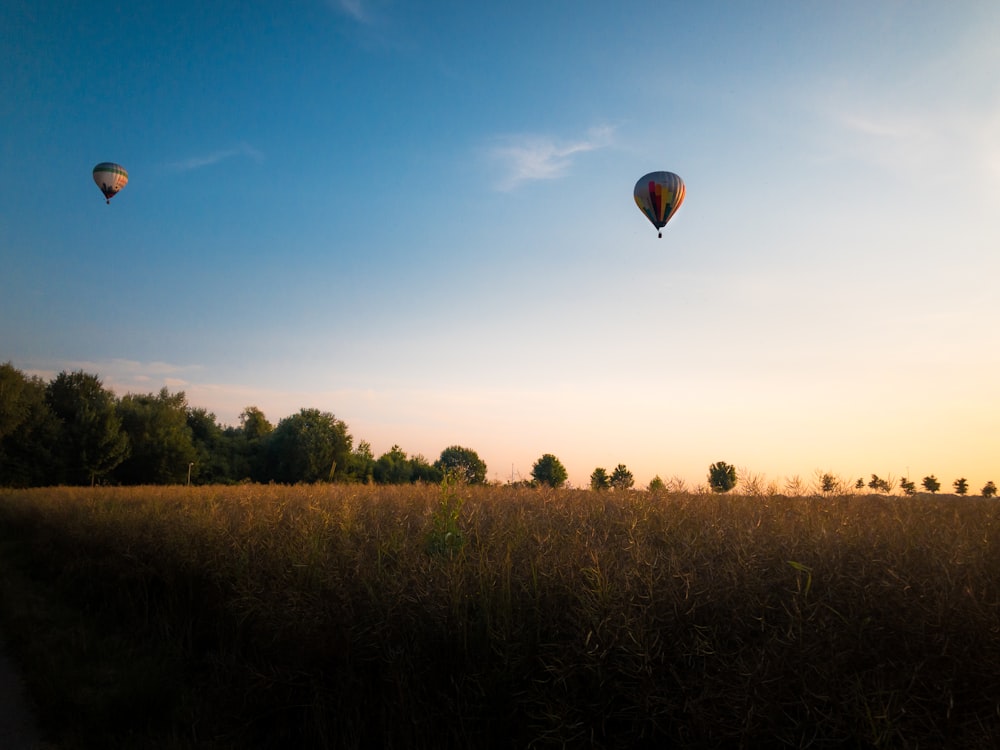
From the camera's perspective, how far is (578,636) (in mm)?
3088

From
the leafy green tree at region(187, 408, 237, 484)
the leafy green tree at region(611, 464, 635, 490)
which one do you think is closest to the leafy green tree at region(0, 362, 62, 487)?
the leafy green tree at region(187, 408, 237, 484)

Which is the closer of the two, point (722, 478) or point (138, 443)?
point (722, 478)

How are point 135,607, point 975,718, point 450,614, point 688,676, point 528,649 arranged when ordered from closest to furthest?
point 975,718, point 688,676, point 528,649, point 450,614, point 135,607

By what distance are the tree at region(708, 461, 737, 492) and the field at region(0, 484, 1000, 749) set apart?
0.65 meters

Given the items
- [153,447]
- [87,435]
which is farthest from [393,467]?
[87,435]

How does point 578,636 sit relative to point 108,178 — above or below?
below

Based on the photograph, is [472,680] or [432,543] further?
[432,543]

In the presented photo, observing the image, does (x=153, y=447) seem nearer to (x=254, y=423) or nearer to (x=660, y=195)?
(x=254, y=423)

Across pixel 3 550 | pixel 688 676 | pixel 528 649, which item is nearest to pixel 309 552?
pixel 528 649

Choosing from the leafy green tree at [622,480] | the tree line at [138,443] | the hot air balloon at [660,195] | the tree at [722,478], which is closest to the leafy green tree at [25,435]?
the tree line at [138,443]

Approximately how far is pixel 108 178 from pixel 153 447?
29935 mm

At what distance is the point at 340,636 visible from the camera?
396cm

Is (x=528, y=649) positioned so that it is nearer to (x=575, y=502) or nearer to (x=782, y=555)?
(x=782, y=555)

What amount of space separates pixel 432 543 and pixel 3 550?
53.6 feet
